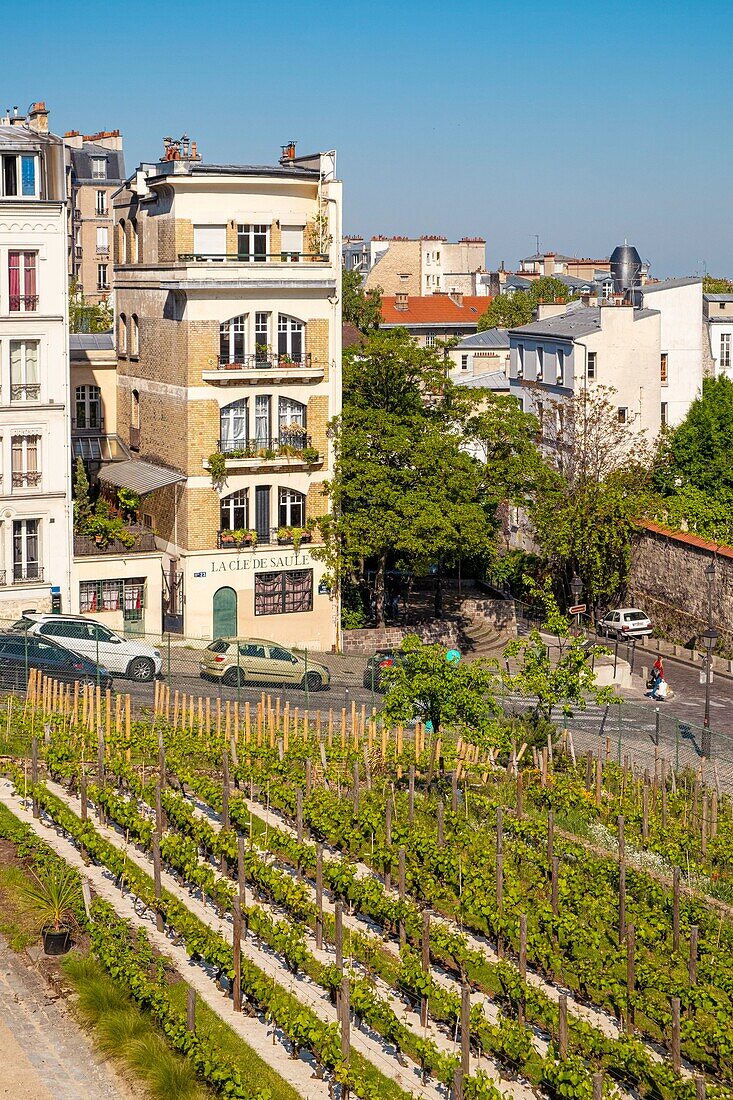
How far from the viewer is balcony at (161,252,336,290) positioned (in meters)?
45.0

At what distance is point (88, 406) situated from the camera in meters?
52.6

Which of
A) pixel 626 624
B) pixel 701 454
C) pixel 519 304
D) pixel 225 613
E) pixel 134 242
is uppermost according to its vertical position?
pixel 519 304

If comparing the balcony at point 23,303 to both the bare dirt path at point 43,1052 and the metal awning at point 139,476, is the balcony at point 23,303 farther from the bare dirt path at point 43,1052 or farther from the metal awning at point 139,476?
the bare dirt path at point 43,1052

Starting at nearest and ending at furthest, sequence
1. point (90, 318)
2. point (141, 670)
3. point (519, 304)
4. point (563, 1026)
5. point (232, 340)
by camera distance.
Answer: point (563, 1026) < point (141, 670) < point (232, 340) < point (90, 318) < point (519, 304)

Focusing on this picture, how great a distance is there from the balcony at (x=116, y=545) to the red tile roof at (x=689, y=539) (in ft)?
59.6

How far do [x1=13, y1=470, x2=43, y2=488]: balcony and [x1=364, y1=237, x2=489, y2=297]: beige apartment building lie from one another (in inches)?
2845

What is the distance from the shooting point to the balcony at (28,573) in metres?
44.2

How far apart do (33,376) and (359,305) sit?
3659 centimetres

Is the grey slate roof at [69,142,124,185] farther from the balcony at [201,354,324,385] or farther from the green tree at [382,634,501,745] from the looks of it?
the green tree at [382,634,501,745]

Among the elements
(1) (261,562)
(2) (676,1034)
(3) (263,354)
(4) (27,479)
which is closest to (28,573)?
(4) (27,479)

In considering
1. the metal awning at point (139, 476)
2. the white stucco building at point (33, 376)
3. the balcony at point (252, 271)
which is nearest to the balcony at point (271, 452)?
the metal awning at point (139, 476)

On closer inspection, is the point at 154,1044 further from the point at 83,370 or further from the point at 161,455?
the point at 83,370

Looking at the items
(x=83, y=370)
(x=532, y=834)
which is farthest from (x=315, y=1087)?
(x=83, y=370)

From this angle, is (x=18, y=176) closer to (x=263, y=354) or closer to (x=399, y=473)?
(x=263, y=354)
